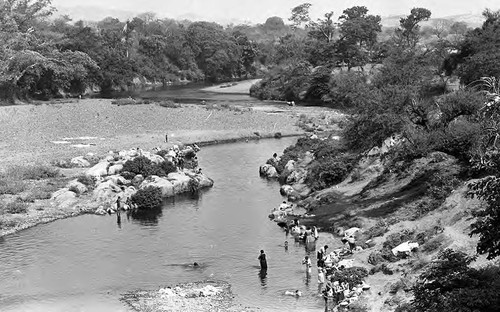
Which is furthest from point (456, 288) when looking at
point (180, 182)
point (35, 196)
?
point (35, 196)

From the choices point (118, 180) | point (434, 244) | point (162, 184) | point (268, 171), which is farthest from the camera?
point (268, 171)

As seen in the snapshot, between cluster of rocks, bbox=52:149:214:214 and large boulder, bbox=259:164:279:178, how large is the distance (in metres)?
6.30

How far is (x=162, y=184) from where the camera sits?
58094mm

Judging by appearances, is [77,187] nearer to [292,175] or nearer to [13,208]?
[13,208]

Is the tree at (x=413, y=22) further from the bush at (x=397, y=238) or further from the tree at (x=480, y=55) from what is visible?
the bush at (x=397, y=238)

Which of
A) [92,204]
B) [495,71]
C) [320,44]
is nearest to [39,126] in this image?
[92,204]

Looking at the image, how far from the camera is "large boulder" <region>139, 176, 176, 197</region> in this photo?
57.6 m

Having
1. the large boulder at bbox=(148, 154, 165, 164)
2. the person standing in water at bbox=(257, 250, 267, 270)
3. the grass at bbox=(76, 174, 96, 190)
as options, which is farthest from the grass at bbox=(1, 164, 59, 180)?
the person standing in water at bbox=(257, 250, 267, 270)

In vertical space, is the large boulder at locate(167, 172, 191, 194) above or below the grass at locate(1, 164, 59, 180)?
below

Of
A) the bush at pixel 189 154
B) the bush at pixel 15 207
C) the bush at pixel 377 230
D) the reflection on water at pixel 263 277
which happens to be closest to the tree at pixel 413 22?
the bush at pixel 189 154

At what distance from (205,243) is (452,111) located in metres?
22.2

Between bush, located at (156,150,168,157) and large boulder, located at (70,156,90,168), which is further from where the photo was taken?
bush, located at (156,150,168,157)

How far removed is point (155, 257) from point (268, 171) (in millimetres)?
25784

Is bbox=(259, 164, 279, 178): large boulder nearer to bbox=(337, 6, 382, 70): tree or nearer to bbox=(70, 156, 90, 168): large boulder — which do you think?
bbox=(70, 156, 90, 168): large boulder
